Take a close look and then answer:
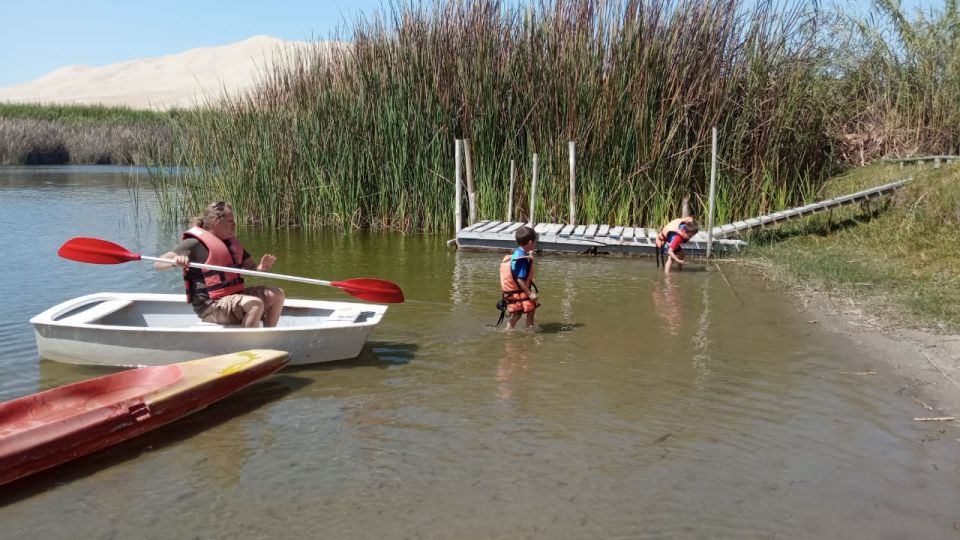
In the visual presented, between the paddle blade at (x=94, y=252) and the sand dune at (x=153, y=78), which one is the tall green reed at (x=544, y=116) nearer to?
the paddle blade at (x=94, y=252)

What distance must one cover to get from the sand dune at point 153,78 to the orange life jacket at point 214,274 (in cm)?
8260

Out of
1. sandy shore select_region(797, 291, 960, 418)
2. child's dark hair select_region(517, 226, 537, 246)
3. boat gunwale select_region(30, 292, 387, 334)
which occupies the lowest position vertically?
sandy shore select_region(797, 291, 960, 418)

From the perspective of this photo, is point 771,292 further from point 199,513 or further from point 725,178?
point 199,513

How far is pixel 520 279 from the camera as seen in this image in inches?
304

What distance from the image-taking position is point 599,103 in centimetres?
1302

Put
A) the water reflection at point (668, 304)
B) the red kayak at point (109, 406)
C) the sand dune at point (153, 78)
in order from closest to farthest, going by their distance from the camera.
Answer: the red kayak at point (109, 406) < the water reflection at point (668, 304) < the sand dune at point (153, 78)

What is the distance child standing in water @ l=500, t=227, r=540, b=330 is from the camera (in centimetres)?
766

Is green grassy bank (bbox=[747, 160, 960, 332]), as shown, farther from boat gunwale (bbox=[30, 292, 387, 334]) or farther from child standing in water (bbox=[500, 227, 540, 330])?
boat gunwale (bbox=[30, 292, 387, 334])

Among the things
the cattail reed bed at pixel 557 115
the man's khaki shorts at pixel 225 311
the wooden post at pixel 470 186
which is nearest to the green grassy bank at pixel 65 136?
the cattail reed bed at pixel 557 115

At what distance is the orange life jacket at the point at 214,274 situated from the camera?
22.3 ft

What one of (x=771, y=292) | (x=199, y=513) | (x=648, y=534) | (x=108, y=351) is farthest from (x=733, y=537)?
(x=771, y=292)

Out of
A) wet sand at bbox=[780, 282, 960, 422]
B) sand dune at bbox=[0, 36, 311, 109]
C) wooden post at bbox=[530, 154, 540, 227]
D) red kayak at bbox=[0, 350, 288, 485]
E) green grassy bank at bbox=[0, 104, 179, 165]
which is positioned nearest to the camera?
red kayak at bbox=[0, 350, 288, 485]

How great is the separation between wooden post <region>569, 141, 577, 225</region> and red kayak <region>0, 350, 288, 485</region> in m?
7.34

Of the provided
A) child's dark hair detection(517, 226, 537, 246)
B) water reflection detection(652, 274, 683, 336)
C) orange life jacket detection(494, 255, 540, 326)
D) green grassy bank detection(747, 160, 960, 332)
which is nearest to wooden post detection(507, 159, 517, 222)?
water reflection detection(652, 274, 683, 336)
